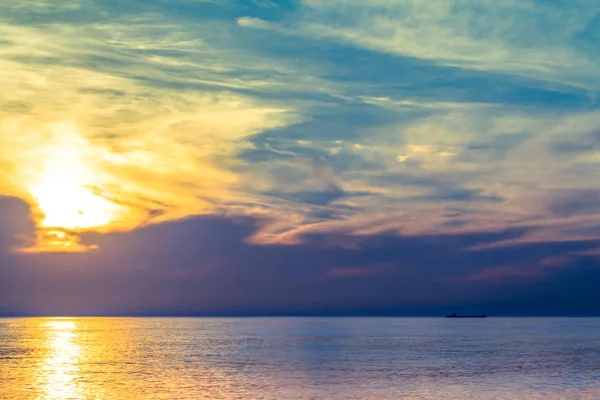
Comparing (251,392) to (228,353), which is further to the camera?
(228,353)

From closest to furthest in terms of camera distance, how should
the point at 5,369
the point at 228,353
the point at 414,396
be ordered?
the point at 414,396 < the point at 5,369 < the point at 228,353

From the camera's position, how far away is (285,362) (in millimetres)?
106250

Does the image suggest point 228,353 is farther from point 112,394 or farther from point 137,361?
point 112,394

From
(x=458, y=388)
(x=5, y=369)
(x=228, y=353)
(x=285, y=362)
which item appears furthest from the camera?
(x=228, y=353)

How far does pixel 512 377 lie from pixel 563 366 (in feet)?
59.1

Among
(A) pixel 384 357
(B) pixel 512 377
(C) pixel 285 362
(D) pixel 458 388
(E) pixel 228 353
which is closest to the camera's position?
(D) pixel 458 388

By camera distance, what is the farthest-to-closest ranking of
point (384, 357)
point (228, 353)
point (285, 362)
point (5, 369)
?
point (228, 353) → point (384, 357) → point (285, 362) → point (5, 369)

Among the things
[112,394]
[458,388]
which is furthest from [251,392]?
[458,388]

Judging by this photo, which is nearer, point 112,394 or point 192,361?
point 112,394

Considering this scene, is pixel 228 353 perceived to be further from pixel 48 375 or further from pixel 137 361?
pixel 48 375

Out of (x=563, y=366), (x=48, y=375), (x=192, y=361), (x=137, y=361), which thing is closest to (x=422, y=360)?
(x=563, y=366)

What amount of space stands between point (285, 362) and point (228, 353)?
27141 mm

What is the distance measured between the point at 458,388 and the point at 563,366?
32.1m

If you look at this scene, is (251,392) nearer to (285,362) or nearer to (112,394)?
(112,394)
